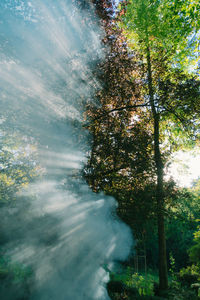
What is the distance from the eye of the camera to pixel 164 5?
6809mm

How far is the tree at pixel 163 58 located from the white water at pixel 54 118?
6.84ft

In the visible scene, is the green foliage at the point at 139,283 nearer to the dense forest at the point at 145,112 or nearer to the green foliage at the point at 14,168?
the dense forest at the point at 145,112

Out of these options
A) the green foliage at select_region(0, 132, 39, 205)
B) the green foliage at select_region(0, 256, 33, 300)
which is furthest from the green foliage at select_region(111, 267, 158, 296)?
the green foliage at select_region(0, 132, 39, 205)

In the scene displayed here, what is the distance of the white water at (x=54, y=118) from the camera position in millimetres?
5691

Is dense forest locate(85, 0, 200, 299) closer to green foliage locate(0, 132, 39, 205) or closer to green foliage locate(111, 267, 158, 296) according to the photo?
green foliage locate(111, 267, 158, 296)

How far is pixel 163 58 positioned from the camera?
760 centimetres

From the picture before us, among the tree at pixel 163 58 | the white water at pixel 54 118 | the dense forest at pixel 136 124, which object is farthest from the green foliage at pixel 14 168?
the tree at pixel 163 58

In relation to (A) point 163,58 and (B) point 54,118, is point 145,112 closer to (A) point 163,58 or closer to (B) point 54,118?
(A) point 163,58

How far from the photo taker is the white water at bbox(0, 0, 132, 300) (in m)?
5.69

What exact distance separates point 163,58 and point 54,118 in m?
5.80

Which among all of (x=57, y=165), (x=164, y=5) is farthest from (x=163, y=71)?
(x=57, y=165)

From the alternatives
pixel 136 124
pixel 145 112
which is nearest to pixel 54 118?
pixel 136 124

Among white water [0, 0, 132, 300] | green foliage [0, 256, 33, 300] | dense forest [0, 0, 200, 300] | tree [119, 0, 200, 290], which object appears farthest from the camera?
tree [119, 0, 200, 290]

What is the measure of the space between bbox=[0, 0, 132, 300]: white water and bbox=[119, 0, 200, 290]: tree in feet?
6.84
